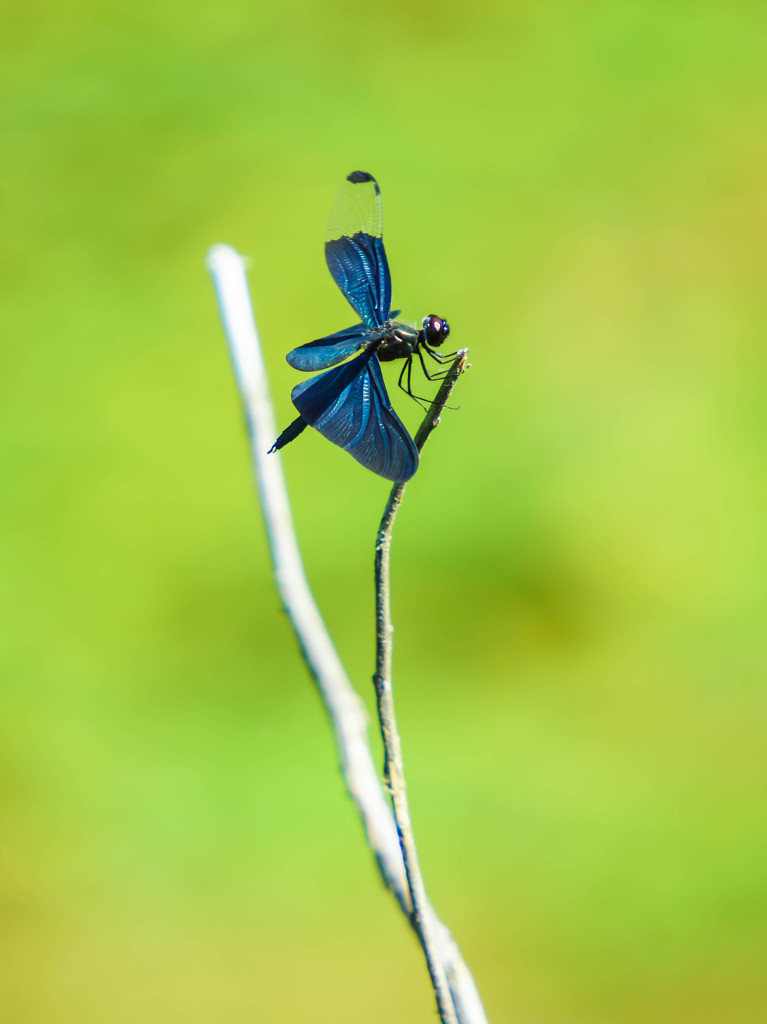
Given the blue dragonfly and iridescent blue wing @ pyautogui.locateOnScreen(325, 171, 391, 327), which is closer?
the blue dragonfly

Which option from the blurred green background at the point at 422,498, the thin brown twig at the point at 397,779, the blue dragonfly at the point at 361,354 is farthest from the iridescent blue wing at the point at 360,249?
the blurred green background at the point at 422,498

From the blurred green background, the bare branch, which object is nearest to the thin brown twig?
the bare branch

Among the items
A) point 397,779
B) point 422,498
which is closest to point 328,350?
point 397,779

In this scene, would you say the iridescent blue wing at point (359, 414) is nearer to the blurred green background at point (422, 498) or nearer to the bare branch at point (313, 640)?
the bare branch at point (313, 640)

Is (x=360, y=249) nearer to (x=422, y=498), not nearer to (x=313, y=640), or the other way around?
(x=313, y=640)

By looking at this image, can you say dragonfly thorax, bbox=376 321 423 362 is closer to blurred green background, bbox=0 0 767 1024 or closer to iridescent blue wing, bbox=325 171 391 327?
iridescent blue wing, bbox=325 171 391 327

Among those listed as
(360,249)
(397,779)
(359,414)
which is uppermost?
(360,249)
